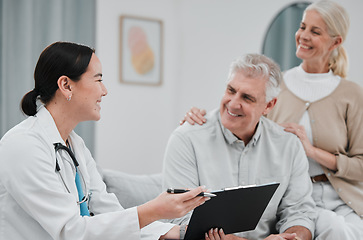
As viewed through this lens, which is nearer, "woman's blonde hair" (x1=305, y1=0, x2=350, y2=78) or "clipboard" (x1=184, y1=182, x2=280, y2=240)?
"clipboard" (x1=184, y1=182, x2=280, y2=240)

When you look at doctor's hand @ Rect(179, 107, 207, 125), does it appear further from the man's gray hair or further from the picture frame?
the picture frame

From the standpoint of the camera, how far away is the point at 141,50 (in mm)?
4461

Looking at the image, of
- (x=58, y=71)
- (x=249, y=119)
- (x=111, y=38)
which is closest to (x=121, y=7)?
(x=111, y=38)

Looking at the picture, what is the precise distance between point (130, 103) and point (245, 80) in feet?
8.54

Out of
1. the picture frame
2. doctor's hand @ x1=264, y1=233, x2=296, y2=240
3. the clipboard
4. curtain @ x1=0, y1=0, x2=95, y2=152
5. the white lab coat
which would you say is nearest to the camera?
the white lab coat

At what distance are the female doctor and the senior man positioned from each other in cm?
51

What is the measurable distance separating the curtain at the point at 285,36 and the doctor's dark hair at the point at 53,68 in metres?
2.52

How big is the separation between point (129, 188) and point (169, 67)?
2640mm

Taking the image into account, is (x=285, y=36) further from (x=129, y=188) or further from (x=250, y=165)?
(x=129, y=188)

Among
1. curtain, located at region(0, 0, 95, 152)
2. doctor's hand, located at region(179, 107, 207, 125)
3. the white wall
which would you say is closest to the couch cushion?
doctor's hand, located at region(179, 107, 207, 125)

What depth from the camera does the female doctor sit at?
1291 millimetres

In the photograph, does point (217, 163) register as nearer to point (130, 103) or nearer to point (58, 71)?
point (58, 71)

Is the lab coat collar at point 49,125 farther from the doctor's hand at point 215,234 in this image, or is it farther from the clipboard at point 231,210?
the doctor's hand at point 215,234

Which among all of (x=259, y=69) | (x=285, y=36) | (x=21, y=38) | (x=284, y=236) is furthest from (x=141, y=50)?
(x=284, y=236)
